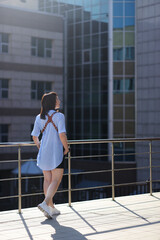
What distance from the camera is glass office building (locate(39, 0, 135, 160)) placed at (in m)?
37.9

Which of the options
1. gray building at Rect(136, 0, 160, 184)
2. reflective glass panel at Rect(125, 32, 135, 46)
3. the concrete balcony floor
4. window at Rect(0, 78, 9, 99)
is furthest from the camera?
gray building at Rect(136, 0, 160, 184)

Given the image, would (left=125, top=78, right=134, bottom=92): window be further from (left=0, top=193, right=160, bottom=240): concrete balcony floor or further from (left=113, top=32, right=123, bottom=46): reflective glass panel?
(left=0, top=193, right=160, bottom=240): concrete balcony floor

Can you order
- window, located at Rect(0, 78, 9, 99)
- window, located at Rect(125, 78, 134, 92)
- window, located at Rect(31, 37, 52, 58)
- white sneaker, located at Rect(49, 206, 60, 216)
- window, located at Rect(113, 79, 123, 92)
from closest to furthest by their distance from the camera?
white sneaker, located at Rect(49, 206, 60, 216), window, located at Rect(0, 78, 9, 99), window, located at Rect(113, 79, 123, 92), window, located at Rect(125, 78, 134, 92), window, located at Rect(31, 37, 52, 58)

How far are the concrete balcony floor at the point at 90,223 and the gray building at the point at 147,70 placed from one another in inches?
1194

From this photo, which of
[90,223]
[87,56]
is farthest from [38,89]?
[90,223]

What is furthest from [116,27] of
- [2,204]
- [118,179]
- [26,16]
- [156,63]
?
[2,204]

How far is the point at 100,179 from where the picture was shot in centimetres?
3653

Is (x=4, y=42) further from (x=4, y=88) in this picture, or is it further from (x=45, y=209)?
(x=45, y=209)

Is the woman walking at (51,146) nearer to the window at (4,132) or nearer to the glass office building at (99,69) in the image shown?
the glass office building at (99,69)

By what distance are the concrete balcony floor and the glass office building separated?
2895cm

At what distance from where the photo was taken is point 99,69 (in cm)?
3934

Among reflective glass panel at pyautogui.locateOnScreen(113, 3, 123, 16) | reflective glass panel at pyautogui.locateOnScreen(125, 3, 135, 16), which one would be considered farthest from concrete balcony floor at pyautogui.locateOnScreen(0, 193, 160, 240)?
reflective glass panel at pyautogui.locateOnScreen(125, 3, 135, 16)

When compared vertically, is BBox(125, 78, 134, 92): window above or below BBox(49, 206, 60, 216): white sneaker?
above

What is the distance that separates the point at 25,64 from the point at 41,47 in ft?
6.84
